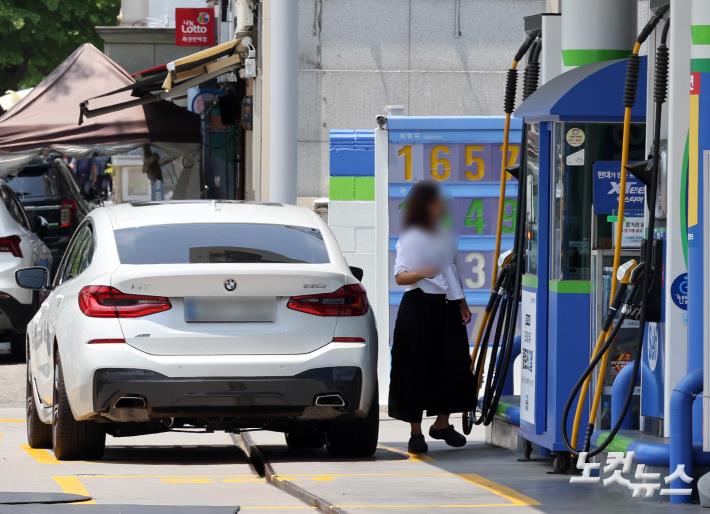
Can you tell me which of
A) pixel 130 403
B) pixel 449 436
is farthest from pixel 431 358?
pixel 130 403

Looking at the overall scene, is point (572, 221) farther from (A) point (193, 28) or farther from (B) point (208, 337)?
(A) point (193, 28)

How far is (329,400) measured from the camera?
32.8ft

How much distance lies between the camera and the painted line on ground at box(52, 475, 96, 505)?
8898 millimetres

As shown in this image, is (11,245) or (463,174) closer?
(463,174)

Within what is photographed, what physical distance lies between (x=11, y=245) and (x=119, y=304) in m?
7.98

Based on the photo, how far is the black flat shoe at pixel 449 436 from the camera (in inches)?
430

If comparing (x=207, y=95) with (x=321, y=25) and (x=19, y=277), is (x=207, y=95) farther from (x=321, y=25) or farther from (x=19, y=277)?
(x=19, y=277)

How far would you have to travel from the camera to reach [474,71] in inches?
775

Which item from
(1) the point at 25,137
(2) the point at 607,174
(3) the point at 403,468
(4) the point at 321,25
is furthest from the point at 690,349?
(1) the point at 25,137

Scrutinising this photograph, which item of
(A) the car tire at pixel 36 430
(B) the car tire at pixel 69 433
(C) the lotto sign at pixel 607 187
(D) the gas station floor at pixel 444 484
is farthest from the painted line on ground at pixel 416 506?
(A) the car tire at pixel 36 430

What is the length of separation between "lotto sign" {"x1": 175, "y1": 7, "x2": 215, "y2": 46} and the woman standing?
71.0 ft

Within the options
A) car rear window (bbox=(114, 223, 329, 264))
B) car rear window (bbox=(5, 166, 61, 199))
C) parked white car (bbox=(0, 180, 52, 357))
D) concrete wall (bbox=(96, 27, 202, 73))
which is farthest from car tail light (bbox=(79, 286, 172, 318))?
concrete wall (bbox=(96, 27, 202, 73))

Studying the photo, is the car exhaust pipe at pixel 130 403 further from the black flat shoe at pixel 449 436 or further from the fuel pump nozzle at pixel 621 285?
the fuel pump nozzle at pixel 621 285

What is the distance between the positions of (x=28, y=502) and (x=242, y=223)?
252 centimetres
